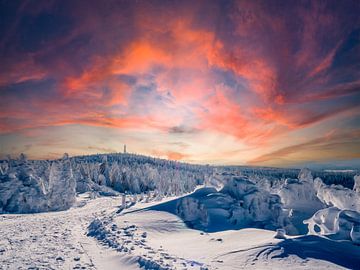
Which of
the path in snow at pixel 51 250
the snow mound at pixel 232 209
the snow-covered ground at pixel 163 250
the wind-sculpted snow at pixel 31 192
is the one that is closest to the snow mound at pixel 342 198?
the snow mound at pixel 232 209

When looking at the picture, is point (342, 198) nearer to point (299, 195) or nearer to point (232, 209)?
point (299, 195)

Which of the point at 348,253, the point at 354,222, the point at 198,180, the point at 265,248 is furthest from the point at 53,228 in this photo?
the point at 198,180

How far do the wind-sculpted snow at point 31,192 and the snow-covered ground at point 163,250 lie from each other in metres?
19.4

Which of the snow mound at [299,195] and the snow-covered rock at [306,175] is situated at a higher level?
the snow-covered rock at [306,175]

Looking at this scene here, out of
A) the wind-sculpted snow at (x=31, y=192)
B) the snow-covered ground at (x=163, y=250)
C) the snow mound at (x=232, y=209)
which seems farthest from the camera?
the wind-sculpted snow at (x=31, y=192)

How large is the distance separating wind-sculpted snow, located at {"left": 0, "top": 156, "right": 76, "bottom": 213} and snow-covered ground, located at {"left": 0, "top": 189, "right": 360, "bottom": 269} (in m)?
19.4

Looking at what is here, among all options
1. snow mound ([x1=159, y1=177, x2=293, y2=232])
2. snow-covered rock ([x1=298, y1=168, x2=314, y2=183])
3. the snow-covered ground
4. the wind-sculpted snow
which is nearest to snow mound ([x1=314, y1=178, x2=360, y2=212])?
snow-covered rock ([x1=298, y1=168, x2=314, y2=183])

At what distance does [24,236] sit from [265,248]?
20.1 meters

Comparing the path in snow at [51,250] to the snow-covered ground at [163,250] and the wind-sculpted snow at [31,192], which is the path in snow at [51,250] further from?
the wind-sculpted snow at [31,192]

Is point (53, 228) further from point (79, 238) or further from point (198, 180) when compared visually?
point (198, 180)

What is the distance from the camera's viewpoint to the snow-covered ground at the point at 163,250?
12945 millimetres

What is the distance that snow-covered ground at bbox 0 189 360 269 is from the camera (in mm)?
12945

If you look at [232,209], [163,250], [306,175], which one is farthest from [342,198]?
[163,250]

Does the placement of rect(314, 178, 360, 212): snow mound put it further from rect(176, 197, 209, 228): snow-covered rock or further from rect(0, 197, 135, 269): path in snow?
rect(0, 197, 135, 269): path in snow
